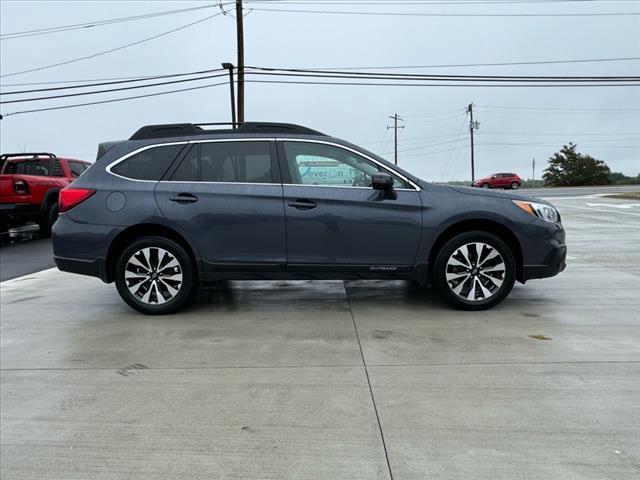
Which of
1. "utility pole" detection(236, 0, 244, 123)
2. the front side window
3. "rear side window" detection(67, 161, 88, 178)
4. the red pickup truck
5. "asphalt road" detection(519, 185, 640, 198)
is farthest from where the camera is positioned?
"asphalt road" detection(519, 185, 640, 198)

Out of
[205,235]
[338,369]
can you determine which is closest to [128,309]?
[205,235]

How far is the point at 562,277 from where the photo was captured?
6.77 meters

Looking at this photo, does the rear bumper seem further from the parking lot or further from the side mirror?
the side mirror

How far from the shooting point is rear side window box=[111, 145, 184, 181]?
523 cm

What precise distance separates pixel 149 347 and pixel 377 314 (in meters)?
2.19

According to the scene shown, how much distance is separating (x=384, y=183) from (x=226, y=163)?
161cm

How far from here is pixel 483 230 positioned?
17.1 ft

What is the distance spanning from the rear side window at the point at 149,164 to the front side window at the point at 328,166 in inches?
46.8

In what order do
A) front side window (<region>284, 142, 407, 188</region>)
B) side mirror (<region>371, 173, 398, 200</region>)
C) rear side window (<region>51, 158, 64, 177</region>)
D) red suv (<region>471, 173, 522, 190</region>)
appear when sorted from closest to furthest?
1. side mirror (<region>371, 173, 398, 200</region>)
2. front side window (<region>284, 142, 407, 188</region>)
3. rear side window (<region>51, 158, 64, 177</region>)
4. red suv (<region>471, 173, 522, 190</region>)

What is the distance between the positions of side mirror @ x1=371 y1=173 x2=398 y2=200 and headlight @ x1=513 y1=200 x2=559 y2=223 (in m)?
1.26

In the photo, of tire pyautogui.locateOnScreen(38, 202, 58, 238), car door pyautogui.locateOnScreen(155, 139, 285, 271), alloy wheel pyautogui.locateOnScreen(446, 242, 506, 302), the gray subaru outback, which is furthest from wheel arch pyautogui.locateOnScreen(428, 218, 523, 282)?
tire pyautogui.locateOnScreen(38, 202, 58, 238)

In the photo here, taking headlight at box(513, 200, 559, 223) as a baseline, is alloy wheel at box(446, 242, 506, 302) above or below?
below

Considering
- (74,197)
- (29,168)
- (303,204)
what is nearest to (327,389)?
(303,204)

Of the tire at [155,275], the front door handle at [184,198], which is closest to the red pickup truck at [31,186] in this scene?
the tire at [155,275]
